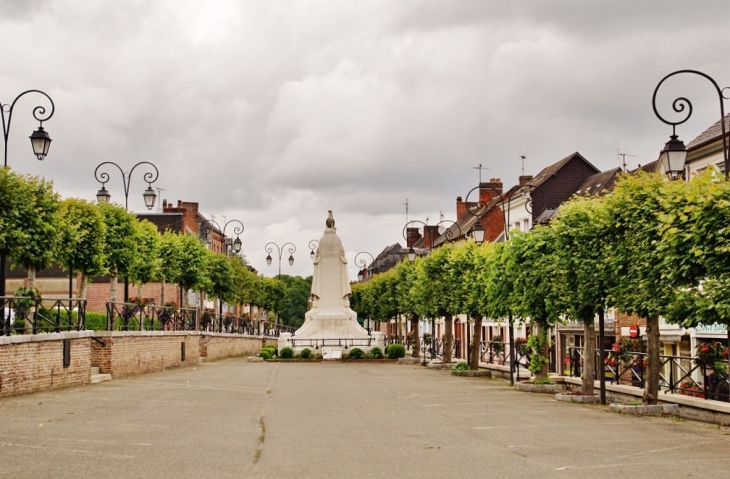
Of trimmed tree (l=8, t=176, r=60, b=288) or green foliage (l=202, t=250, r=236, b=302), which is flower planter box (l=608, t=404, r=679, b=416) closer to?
trimmed tree (l=8, t=176, r=60, b=288)

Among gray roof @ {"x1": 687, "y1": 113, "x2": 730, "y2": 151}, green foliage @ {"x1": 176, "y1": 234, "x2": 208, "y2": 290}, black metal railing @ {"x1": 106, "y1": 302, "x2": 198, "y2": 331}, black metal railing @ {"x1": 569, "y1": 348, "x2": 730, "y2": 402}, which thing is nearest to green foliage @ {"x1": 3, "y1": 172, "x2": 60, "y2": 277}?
black metal railing @ {"x1": 106, "y1": 302, "x2": 198, "y2": 331}

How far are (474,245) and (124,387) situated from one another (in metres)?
18.7

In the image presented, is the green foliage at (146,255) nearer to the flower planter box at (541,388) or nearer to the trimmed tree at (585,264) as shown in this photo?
the flower planter box at (541,388)

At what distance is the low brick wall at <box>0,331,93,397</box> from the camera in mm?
20766

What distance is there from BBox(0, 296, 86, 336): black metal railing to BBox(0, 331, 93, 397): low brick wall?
40cm

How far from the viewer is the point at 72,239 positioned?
29422 mm

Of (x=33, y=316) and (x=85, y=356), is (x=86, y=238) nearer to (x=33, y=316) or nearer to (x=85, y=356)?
(x=85, y=356)

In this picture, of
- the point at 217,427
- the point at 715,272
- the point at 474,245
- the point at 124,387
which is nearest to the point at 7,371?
the point at 124,387

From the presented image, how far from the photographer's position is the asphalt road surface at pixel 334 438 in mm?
11812

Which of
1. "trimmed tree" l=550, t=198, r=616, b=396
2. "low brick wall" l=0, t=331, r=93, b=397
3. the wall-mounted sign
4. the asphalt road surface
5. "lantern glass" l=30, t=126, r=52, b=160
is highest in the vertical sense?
"lantern glass" l=30, t=126, r=52, b=160

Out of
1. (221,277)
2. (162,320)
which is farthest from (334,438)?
(221,277)

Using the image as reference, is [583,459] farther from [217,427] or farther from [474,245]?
[474,245]

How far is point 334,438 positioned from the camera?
15.1 m

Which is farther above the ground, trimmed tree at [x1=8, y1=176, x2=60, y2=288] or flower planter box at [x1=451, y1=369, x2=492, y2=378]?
trimmed tree at [x1=8, y1=176, x2=60, y2=288]
